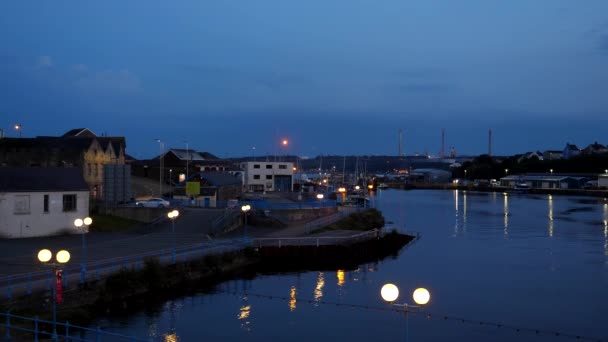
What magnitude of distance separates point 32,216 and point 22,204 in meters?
0.71

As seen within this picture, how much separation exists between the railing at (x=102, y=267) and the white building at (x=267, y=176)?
116 feet

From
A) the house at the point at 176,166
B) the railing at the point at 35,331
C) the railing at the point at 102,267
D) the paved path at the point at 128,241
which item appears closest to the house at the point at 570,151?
the house at the point at 176,166

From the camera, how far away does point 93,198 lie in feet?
127

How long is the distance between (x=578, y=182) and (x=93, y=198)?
10282 centimetres

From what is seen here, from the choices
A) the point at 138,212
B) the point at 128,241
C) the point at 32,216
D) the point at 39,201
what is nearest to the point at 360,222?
the point at 138,212

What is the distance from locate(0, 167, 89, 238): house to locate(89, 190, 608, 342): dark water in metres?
9.51

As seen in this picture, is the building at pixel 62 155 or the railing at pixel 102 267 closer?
the railing at pixel 102 267

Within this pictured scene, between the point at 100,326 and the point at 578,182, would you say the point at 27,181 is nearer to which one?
the point at 100,326

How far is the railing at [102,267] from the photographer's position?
1691cm

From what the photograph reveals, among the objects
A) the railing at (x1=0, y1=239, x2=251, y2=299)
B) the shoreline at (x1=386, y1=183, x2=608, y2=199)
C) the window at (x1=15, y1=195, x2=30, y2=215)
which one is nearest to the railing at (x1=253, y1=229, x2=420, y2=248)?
the railing at (x1=0, y1=239, x2=251, y2=299)

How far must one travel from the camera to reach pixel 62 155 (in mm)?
40125

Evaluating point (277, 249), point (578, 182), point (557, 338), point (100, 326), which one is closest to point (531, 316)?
point (557, 338)

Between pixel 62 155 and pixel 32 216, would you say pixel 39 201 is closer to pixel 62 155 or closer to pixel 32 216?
pixel 32 216

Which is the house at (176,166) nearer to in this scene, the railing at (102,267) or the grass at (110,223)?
the grass at (110,223)
